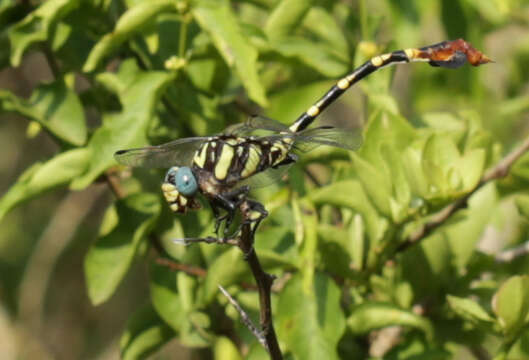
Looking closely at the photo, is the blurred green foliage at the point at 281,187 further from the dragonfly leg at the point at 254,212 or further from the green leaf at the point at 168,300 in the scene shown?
the dragonfly leg at the point at 254,212

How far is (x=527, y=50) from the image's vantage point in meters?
2.86

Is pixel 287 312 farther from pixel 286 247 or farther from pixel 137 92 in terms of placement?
pixel 137 92

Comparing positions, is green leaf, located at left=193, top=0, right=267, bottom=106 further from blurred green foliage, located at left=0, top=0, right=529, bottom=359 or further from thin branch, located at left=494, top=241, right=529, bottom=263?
thin branch, located at left=494, top=241, right=529, bottom=263

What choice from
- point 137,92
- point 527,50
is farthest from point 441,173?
point 527,50

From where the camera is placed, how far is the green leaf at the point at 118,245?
2027 millimetres

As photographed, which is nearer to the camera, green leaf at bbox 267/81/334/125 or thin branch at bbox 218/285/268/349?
thin branch at bbox 218/285/268/349

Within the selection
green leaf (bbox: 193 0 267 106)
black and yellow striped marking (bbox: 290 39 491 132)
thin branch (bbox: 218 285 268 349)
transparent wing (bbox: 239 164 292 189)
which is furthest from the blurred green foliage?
thin branch (bbox: 218 285 268 349)

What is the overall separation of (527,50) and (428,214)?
1.17 meters

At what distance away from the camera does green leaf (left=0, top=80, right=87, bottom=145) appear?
2.04m

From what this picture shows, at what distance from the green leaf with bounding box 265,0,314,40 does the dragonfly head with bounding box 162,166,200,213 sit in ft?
2.45

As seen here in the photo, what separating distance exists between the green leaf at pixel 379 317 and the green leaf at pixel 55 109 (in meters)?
0.79

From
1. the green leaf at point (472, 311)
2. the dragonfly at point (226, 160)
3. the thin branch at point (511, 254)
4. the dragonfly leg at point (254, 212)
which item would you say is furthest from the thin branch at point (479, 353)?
the dragonfly leg at point (254, 212)

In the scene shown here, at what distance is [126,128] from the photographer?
1891mm

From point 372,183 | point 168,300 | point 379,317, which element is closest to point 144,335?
point 168,300
